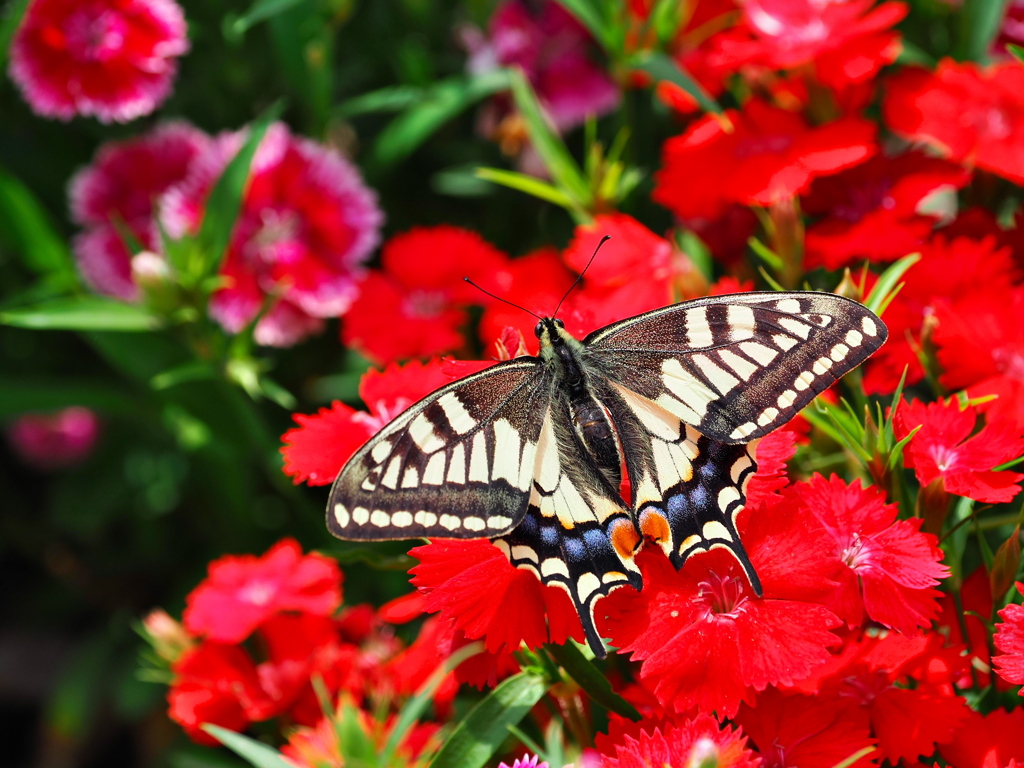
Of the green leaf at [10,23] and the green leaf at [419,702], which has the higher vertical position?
the green leaf at [10,23]

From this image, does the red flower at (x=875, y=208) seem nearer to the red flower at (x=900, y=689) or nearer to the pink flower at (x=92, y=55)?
the red flower at (x=900, y=689)

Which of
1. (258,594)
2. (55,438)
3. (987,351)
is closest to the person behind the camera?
(987,351)

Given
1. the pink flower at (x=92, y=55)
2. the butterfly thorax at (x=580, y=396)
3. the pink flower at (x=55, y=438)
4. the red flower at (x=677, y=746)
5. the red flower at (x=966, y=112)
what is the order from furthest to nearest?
the pink flower at (x=55, y=438), the pink flower at (x=92, y=55), the red flower at (x=966, y=112), the butterfly thorax at (x=580, y=396), the red flower at (x=677, y=746)

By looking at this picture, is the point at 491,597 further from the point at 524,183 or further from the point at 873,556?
the point at 524,183

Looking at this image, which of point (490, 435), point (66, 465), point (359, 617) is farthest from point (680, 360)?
point (66, 465)

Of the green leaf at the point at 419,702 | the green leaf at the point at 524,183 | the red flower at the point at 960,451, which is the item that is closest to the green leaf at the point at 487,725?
the green leaf at the point at 419,702

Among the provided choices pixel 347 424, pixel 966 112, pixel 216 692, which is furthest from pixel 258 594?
pixel 966 112

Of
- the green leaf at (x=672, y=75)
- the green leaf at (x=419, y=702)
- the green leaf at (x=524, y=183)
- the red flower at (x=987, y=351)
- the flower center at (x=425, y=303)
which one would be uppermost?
the green leaf at (x=672, y=75)

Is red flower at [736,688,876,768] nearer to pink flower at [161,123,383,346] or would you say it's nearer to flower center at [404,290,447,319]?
flower center at [404,290,447,319]
